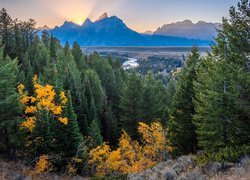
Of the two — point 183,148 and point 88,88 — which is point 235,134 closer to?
point 183,148

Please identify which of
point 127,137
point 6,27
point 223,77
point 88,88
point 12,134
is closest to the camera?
point 223,77

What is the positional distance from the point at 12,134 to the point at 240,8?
23594 millimetres

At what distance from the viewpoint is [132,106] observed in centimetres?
4859

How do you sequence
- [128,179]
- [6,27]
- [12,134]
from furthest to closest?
1. [6,27]
2. [12,134]
3. [128,179]

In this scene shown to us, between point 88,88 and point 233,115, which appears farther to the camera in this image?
point 88,88

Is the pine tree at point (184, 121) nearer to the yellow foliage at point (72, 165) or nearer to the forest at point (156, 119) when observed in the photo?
the forest at point (156, 119)

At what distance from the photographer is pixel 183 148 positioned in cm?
3120

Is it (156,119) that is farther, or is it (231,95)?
(156,119)

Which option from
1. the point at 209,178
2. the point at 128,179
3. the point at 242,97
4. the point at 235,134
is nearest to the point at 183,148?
the point at 235,134

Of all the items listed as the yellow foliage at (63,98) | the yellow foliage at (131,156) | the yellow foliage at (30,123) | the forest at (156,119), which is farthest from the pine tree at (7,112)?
the yellow foliage at (131,156)

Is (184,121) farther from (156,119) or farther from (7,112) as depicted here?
(156,119)

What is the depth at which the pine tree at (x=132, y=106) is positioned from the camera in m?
48.0

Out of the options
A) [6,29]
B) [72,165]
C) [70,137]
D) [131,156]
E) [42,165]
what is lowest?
[131,156]

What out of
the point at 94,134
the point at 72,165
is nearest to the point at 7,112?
the point at 72,165
